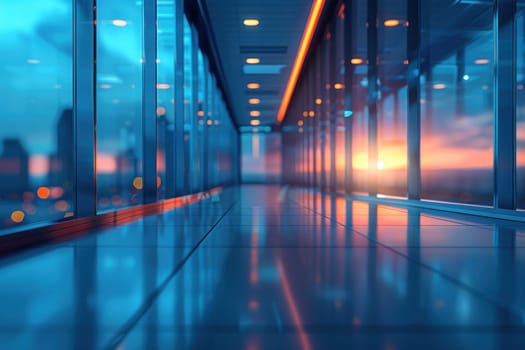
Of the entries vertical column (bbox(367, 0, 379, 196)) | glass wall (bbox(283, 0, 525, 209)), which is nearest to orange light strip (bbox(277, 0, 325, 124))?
glass wall (bbox(283, 0, 525, 209))

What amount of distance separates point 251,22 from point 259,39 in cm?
141

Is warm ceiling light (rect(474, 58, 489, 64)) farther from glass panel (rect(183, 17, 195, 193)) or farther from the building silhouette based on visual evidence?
the building silhouette

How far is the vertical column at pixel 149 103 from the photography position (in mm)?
6027

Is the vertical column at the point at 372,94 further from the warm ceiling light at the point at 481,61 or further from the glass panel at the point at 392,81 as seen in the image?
the warm ceiling light at the point at 481,61

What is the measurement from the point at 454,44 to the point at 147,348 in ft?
51.2

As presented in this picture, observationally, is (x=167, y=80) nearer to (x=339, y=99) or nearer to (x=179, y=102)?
(x=179, y=102)

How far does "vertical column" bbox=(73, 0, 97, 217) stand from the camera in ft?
11.5

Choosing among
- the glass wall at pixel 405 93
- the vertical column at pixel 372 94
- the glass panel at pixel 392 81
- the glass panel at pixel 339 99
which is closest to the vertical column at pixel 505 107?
the glass wall at pixel 405 93

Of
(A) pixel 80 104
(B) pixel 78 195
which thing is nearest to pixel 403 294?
(B) pixel 78 195

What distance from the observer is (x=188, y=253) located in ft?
7.11

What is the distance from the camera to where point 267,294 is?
141 centimetres

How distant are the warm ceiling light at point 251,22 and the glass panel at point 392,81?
3531mm

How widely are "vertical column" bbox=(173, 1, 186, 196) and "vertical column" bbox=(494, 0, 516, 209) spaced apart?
5875 millimetres

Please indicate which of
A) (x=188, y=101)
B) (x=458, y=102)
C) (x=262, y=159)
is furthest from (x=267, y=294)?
(x=262, y=159)
